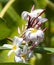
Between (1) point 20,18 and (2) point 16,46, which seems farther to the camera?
(1) point 20,18

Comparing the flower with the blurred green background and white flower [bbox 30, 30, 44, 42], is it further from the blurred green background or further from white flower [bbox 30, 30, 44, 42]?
the blurred green background

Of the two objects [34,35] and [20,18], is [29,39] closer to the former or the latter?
[34,35]

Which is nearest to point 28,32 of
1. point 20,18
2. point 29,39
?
point 29,39

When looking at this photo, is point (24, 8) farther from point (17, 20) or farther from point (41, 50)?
point (41, 50)

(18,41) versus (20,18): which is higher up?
(20,18)

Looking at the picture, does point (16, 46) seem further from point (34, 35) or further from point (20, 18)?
point (20, 18)

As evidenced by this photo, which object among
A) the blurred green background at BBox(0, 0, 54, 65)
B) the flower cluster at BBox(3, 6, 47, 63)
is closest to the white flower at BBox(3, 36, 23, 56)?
the flower cluster at BBox(3, 6, 47, 63)

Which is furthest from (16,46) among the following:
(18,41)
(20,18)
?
(20,18)

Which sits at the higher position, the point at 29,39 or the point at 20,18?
the point at 20,18

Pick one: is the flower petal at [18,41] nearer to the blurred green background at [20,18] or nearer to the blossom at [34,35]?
the blossom at [34,35]
